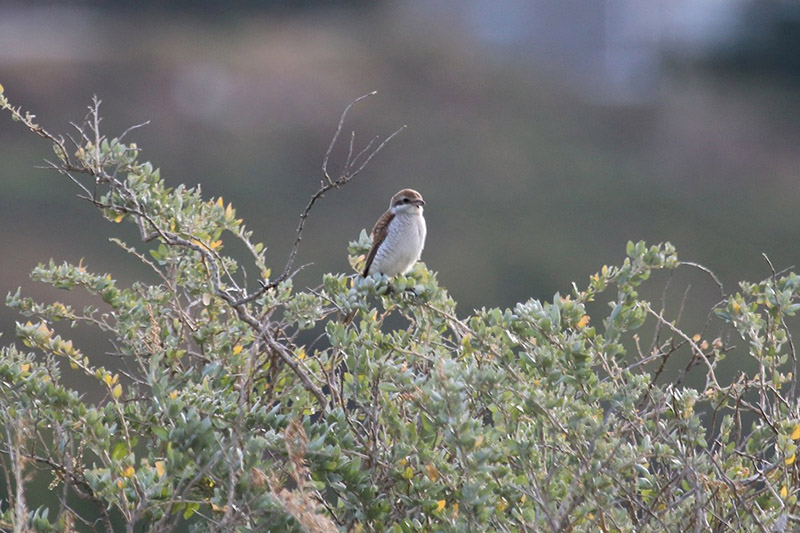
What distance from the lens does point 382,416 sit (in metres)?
3.22

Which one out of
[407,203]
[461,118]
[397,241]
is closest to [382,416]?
[397,241]

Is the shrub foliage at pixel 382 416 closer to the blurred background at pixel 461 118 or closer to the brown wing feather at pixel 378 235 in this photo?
the brown wing feather at pixel 378 235

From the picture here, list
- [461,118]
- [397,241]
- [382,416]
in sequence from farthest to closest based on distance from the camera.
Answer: [461,118] < [397,241] < [382,416]

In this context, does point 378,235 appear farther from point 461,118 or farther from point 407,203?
point 461,118

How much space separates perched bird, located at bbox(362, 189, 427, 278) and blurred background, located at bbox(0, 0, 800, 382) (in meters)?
8.73

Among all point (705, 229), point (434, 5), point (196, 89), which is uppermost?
point (434, 5)

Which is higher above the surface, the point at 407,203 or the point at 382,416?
the point at 407,203

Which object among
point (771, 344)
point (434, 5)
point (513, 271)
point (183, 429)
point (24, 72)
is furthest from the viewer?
point (434, 5)

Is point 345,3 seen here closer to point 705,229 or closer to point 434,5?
point 434,5

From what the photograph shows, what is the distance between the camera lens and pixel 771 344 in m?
3.24

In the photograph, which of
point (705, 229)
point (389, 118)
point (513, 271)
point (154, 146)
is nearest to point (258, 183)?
point (154, 146)

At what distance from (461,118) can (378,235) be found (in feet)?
60.3

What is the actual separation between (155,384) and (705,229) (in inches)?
678

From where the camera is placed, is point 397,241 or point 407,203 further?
point 407,203
